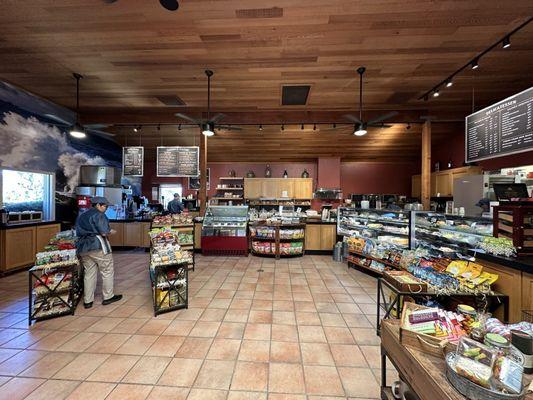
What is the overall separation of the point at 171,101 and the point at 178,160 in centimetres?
175

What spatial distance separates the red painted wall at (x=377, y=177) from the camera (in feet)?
31.4

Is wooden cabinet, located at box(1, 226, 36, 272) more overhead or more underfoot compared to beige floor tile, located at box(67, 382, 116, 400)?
more overhead

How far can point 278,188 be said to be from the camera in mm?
9406

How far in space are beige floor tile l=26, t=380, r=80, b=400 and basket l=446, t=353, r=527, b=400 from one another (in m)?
2.87

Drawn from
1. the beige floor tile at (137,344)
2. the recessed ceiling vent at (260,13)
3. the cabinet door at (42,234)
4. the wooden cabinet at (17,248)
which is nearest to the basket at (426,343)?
→ the beige floor tile at (137,344)

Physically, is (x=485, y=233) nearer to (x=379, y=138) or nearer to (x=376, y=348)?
(x=376, y=348)

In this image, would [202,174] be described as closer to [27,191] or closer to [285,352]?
[27,191]

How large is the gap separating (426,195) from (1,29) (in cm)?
879

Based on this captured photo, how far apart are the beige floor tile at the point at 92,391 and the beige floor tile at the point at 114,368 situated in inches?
2.3

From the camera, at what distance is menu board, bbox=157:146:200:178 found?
700cm

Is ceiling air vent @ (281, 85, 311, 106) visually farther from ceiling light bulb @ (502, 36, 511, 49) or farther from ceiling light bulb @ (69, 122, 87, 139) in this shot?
ceiling light bulb @ (69, 122, 87, 139)

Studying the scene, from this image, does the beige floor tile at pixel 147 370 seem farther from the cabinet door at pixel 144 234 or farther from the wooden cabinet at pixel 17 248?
the cabinet door at pixel 144 234

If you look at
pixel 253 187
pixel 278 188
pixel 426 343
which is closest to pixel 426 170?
pixel 278 188

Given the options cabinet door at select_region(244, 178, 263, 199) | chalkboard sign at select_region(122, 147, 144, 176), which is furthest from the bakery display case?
cabinet door at select_region(244, 178, 263, 199)
